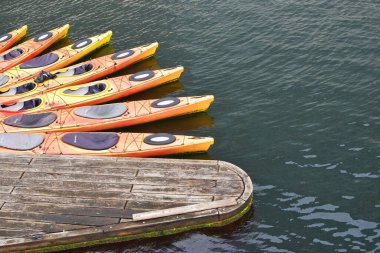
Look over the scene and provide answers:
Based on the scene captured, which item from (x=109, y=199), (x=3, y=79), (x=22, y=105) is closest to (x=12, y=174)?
(x=109, y=199)

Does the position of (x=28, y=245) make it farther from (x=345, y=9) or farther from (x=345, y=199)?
(x=345, y=9)

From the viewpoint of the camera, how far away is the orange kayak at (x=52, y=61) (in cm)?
2817

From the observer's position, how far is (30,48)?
31219mm

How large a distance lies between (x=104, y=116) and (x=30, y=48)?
32.1 ft

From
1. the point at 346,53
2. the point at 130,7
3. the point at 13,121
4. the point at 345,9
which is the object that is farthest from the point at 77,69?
the point at 345,9

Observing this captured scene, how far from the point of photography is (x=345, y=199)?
19.9m

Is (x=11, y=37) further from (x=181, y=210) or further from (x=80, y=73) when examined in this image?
(x=181, y=210)

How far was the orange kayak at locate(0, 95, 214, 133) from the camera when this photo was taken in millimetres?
24016

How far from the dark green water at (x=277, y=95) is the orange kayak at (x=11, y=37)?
1386 millimetres

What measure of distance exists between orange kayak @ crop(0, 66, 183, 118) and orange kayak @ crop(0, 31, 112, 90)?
2.52 metres

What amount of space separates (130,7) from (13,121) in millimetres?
15019

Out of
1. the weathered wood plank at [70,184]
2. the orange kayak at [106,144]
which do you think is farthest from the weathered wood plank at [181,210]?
the orange kayak at [106,144]

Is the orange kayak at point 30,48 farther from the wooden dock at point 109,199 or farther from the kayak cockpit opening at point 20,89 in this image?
the wooden dock at point 109,199

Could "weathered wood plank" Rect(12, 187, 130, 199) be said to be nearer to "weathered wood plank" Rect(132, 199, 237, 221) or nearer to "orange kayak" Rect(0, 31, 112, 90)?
"weathered wood plank" Rect(132, 199, 237, 221)
